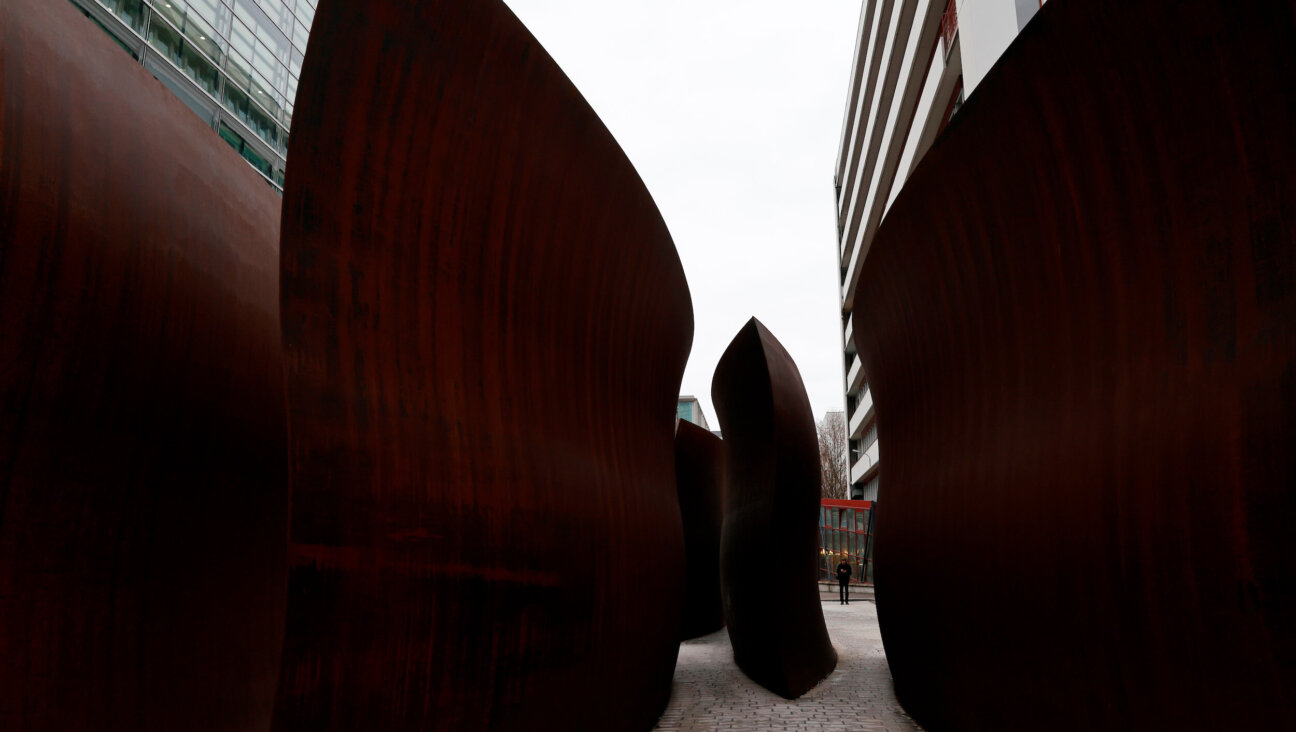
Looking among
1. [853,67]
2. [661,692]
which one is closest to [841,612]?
[661,692]

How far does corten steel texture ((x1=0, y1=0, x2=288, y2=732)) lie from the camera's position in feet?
12.1

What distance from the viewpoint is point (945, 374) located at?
5578mm

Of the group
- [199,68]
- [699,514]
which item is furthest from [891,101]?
[199,68]

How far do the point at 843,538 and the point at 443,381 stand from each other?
26.0m

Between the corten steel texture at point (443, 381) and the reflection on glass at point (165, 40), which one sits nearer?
the corten steel texture at point (443, 381)

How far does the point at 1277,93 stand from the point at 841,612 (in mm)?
17614

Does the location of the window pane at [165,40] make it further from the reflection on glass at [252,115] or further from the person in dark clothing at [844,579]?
the person in dark clothing at [844,579]

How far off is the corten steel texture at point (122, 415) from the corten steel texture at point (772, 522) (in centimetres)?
509

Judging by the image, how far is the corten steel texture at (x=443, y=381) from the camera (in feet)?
10.7

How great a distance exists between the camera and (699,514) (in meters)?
13.1

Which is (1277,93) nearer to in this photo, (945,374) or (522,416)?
(945,374)

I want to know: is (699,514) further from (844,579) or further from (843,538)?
(843,538)

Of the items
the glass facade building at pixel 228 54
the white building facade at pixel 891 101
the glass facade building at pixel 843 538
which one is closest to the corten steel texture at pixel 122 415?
the white building facade at pixel 891 101

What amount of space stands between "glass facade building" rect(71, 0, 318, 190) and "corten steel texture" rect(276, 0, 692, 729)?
1214cm
